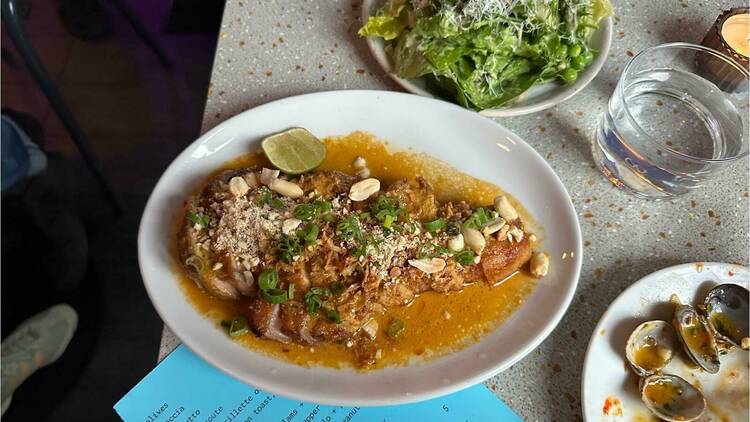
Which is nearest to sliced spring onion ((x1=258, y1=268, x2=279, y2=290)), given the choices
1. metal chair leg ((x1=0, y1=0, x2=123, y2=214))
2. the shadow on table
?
the shadow on table

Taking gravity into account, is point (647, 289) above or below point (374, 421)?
above

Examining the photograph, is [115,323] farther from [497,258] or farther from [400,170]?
[497,258]

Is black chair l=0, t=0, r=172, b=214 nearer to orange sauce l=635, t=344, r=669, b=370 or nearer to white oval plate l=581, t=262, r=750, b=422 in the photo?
white oval plate l=581, t=262, r=750, b=422

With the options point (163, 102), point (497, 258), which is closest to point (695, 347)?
point (497, 258)

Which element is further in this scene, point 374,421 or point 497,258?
point 497,258

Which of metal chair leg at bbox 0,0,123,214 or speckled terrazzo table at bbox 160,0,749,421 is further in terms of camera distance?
metal chair leg at bbox 0,0,123,214

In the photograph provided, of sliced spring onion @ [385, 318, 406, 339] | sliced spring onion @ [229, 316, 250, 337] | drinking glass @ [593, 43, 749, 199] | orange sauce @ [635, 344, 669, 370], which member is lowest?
sliced spring onion @ [229, 316, 250, 337]

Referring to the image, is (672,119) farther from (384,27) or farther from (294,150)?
(294,150)
